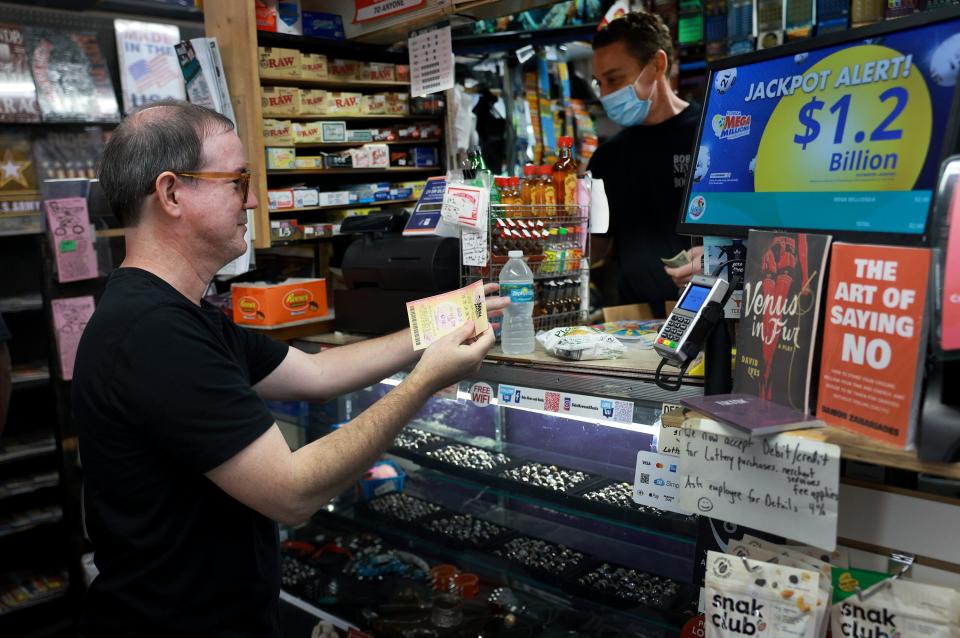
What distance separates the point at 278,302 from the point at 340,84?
1.72m

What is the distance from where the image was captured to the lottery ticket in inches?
79.4

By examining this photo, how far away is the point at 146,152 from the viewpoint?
182 cm

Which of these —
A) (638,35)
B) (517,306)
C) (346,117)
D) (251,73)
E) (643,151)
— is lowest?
(517,306)

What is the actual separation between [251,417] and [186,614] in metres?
0.52

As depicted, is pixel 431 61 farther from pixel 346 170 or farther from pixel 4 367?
pixel 4 367

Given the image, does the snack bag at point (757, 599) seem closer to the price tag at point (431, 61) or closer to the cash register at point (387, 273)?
the cash register at point (387, 273)

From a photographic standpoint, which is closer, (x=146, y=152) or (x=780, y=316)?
(x=780, y=316)

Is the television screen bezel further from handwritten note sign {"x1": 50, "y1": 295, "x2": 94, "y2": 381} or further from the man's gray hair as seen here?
handwritten note sign {"x1": 50, "y1": 295, "x2": 94, "y2": 381}

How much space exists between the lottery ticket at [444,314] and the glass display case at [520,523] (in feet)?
1.15

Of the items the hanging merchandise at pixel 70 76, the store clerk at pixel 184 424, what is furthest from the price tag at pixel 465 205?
the hanging merchandise at pixel 70 76

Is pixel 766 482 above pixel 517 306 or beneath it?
beneath

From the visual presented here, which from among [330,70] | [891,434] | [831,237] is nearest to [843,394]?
[891,434]

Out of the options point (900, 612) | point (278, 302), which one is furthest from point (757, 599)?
point (278, 302)

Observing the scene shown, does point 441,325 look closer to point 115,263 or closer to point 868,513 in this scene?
point 868,513
